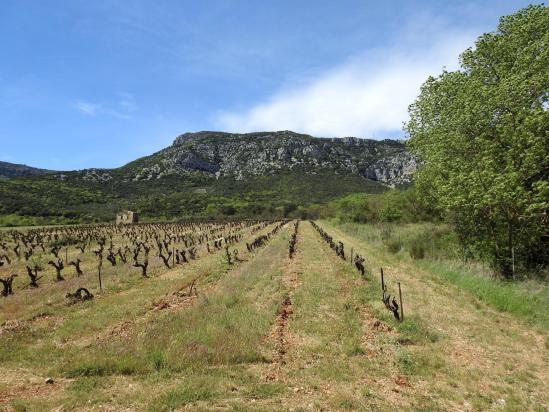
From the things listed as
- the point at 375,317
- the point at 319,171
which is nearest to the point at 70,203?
the point at 319,171

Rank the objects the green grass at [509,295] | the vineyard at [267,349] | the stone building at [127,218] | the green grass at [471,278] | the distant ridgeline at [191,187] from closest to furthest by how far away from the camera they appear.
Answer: the vineyard at [267,349], the green grass at [509,295], the green grass at [471,278], the stone building at [127,218], the distant ridgeline at [191,187]

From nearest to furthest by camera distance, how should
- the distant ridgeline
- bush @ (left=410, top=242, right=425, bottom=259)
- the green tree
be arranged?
the green tree, bush @ (left=410, top=242, right=425, bottom=259), the distant ridgeline

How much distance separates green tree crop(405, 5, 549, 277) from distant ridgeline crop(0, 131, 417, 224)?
8104 centimetres

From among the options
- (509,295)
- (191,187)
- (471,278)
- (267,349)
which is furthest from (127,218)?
Result: (267,349)

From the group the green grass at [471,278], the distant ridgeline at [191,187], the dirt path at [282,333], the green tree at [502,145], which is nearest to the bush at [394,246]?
the green grass at [471,278]

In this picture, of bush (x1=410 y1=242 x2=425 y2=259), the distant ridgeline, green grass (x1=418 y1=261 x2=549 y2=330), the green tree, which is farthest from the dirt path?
the distant ridgeline

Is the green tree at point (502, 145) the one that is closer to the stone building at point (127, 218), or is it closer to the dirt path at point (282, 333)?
the dirt path at point (282, 333)

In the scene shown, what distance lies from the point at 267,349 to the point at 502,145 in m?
14.8

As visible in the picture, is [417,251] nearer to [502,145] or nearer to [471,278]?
[471,278]

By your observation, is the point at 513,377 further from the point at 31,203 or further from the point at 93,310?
the point at 31,203

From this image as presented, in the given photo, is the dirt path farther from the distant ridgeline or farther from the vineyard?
the distant ridgeline

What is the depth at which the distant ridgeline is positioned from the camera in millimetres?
114375

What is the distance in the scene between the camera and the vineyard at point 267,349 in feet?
27.4

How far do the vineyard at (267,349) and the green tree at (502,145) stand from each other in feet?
12.9
